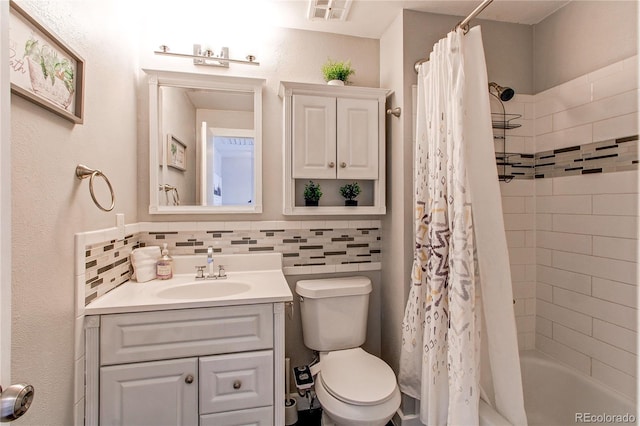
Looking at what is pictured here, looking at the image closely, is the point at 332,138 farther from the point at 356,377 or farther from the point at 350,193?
the point at 356,377

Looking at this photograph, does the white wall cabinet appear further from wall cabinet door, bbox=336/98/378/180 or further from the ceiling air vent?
the ceiling air vent

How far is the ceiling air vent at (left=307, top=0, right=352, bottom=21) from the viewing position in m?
1.69

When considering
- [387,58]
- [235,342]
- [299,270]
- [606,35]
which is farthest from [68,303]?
[606,35]

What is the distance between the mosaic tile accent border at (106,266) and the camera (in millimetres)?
1267

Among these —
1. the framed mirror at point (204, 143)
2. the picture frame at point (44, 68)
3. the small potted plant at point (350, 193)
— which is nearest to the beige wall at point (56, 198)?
the picture frame at point (44, 68)

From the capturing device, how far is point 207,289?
5.46ft

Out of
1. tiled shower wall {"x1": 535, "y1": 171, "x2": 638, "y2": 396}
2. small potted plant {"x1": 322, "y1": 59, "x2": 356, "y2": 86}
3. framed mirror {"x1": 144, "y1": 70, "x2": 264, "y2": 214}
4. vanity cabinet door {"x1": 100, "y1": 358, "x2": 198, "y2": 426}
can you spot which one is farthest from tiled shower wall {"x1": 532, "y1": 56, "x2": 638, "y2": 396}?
vanity cabinet door {"x1": 100, "y1": 358, "x2": 198, "y2": 426}

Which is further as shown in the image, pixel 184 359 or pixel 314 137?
pixel 314 137

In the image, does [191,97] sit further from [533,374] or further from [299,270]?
[533,374]

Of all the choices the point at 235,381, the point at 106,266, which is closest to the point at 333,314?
the point at 235,381

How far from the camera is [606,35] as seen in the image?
155 cm

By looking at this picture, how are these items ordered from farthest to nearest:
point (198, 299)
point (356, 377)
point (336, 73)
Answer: point (336, 73)
point (356, 377)
point (198, 299)

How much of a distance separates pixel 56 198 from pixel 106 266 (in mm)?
464

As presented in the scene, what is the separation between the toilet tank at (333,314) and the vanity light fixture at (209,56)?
4.59 feet
